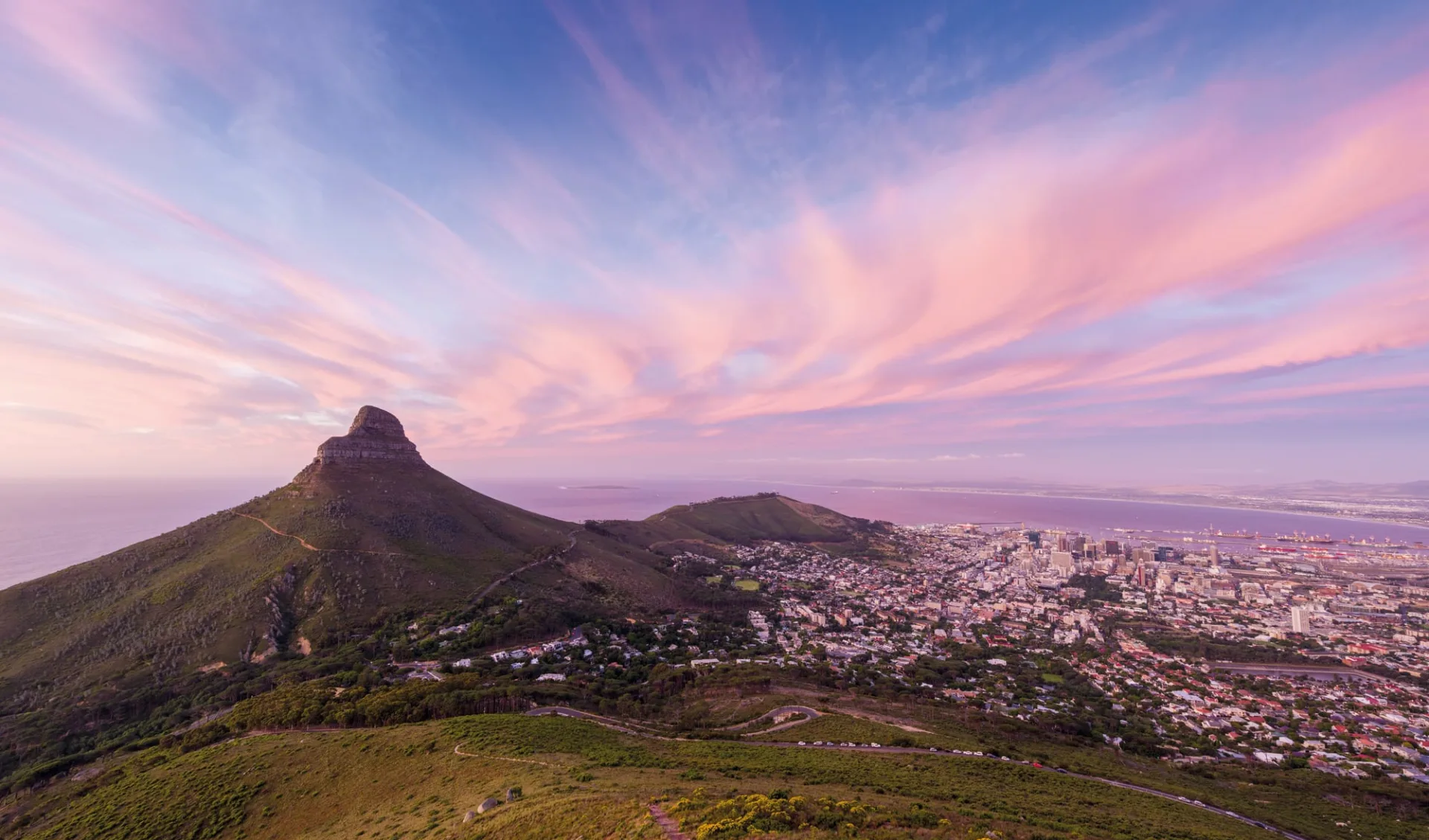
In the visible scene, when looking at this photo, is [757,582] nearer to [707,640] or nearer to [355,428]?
[707,640]

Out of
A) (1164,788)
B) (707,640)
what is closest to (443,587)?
(707,640)

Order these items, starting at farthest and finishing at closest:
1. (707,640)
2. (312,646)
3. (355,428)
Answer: (355,428)
(707,640)
(312,646)

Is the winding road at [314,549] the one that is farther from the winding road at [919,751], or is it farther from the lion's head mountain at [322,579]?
the winding road at [919,751]

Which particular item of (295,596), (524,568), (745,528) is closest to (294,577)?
(295,596)

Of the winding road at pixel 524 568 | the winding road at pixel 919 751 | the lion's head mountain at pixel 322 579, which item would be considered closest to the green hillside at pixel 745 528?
the lion's head mountain at pixel 322 579

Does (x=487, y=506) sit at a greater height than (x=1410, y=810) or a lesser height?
greater

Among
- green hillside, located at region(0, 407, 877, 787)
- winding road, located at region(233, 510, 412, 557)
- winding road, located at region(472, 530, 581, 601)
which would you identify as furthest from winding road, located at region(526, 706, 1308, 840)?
winding road, located at region(233, 510, 412, 557)

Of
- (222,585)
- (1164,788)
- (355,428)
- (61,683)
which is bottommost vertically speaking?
(1164,788)
